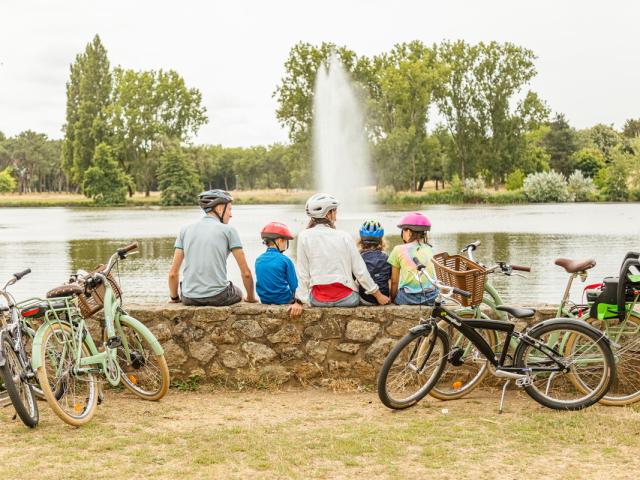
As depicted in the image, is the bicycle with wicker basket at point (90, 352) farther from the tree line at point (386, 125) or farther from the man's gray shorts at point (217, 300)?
the tree line at point (386, 125)

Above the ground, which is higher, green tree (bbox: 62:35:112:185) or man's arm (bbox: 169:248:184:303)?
green tree (bbox: 62:35:112:185)

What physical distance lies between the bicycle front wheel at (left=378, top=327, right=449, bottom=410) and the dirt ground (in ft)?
0.35

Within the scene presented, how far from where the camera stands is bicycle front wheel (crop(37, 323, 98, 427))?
16.5 ft

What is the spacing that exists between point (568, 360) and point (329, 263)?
1798mm

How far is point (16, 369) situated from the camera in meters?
4.95

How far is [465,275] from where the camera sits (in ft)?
16.8

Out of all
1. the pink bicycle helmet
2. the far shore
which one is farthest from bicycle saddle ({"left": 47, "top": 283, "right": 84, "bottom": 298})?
the far shore

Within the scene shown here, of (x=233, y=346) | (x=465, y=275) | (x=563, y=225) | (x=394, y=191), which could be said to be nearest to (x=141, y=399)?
(x=233, y=346)

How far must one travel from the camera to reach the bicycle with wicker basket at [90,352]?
16.6 feet

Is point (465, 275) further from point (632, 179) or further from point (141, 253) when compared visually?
Answer: point (632, 179)

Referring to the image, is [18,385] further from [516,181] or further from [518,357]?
[516,181]

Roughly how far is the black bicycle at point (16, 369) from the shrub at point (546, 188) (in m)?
68.7

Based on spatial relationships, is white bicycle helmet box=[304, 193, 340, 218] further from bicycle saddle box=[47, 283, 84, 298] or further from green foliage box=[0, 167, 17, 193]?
green foliage box=[0, 167, 17, 193]

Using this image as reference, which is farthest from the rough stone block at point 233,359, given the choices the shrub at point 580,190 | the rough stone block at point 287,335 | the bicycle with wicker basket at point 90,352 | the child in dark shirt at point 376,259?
the shrub at point 580,190
